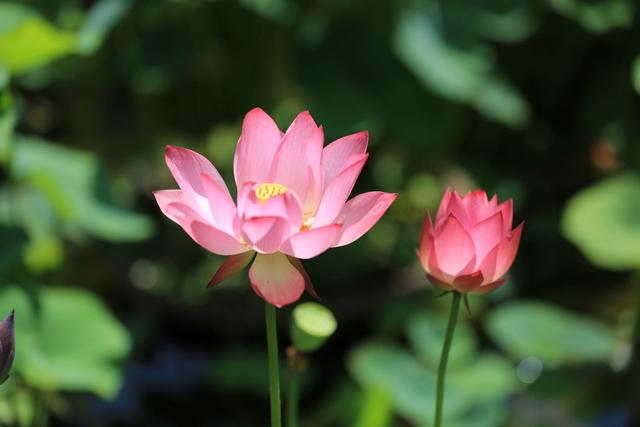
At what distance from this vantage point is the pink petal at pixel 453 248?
528 mm

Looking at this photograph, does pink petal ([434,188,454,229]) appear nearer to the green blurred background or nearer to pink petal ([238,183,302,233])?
pink petal ([238,183,302,233])

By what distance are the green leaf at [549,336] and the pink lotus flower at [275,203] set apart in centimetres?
73

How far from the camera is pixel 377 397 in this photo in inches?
43.3

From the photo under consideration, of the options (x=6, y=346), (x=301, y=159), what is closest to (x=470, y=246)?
(x=301, y=159)

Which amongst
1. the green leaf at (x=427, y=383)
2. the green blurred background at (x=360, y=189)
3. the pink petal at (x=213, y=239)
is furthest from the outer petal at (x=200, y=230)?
the green leaf at (x=427, y=383)

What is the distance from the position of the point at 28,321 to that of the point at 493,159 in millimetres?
863

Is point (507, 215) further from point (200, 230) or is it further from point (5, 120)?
point (5, 120)

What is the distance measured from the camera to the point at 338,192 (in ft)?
1.67

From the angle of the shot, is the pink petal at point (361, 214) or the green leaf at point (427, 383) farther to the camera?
the green leaf at point (427, 383)

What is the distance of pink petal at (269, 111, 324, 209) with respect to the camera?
0.54 meters

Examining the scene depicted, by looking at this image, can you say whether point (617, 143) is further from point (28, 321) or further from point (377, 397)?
point (28, 321)

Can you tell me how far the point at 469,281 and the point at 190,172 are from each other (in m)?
0.17

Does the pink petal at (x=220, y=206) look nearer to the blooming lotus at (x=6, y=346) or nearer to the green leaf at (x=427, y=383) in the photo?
the blooming lotus at (x=6, y=346)

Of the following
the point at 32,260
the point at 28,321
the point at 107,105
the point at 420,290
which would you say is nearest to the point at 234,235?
the point at 28,321
